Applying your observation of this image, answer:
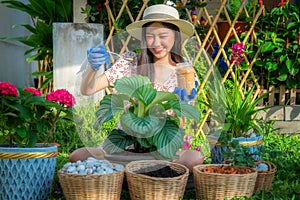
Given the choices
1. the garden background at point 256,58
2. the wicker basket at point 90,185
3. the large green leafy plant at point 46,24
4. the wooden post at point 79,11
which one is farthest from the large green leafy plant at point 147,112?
the large green leafy plant at point 46,24

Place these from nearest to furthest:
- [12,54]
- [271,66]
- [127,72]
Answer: [127,72] → [271,66] → [12,54]

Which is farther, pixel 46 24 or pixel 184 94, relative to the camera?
pixel 46 24

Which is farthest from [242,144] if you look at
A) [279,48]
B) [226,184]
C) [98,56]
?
[279,48]

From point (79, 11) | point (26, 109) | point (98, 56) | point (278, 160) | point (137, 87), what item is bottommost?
point (278, 160)

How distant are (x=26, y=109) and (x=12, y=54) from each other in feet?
13.7

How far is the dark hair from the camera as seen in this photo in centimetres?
197

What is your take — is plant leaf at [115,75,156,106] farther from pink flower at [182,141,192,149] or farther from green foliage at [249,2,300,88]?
green foliage at [249,2,300,88]

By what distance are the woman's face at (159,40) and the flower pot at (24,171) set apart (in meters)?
0.70

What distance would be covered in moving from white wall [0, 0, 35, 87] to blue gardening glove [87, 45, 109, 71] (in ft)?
12.5

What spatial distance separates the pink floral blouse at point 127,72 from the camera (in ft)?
6.49

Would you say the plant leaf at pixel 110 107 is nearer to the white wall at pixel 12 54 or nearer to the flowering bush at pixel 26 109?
the flowering bush at pixel 26 109

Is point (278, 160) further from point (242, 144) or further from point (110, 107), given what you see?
point (110, 107)

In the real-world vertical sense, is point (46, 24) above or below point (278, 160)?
above

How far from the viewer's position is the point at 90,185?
2127 mm
